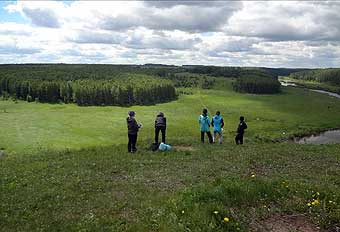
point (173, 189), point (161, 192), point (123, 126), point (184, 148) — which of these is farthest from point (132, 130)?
point (123, 126)

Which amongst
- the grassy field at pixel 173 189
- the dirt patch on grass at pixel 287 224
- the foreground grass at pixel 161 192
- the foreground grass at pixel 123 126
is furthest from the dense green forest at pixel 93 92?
the dirt patch on grass at pixel 287 224

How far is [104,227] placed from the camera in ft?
37.6

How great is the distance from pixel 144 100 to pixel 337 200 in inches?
5496

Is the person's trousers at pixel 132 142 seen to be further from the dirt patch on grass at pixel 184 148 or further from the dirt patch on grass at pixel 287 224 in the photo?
the dirt patch on grass at pixel 287 224

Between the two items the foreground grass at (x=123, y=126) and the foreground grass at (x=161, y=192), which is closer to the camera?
the foreground grass at (x=161, y=192)

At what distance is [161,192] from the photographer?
1519 cm

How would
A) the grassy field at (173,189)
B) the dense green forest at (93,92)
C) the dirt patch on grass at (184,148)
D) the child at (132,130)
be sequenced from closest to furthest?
the grassy field at (173,189), the child at (132,130), the dirt patch on grass at (184,148), the dense green forest at (93,92)

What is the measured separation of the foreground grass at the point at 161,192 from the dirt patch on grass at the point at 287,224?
0.25 m

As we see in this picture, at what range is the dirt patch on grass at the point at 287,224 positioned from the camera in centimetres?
1137

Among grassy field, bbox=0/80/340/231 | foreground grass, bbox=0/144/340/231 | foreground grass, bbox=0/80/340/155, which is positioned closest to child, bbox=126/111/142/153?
grassy field, bbox=0/80/340/231

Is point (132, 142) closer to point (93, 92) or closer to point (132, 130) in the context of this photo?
point (132, 130)

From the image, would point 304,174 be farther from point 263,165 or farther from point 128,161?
point 128,161

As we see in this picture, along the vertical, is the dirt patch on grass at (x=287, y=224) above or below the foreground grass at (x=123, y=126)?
above

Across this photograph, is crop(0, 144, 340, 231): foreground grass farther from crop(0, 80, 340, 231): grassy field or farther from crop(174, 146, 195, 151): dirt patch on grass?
crop(174, 146, 195, 151): dirt patch on grass
